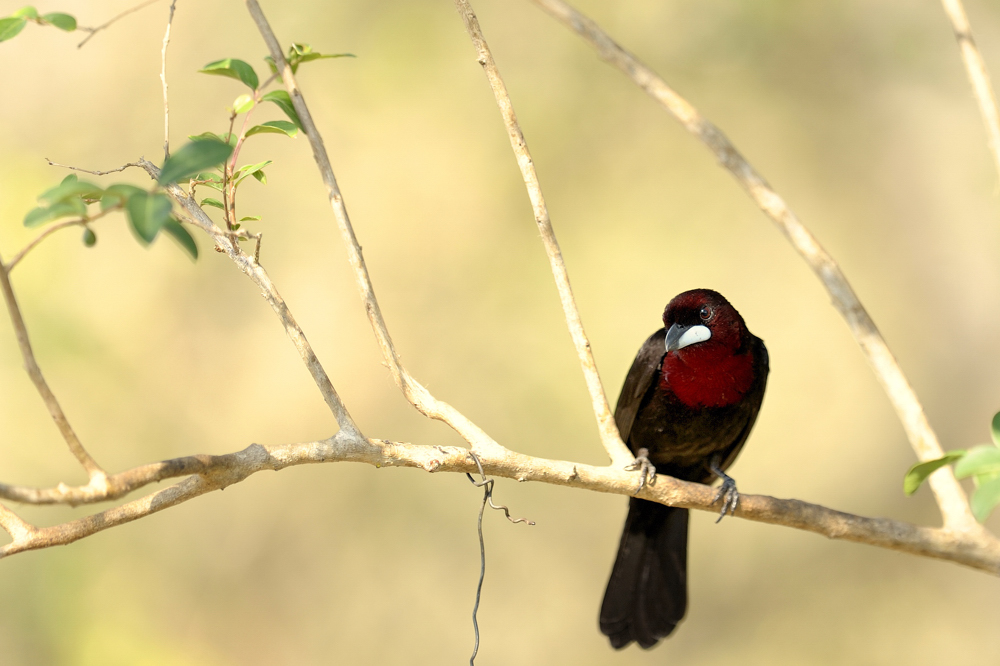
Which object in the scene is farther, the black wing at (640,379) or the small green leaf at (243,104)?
the black wing at (640,379)

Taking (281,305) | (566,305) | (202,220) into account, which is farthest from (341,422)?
(566,305)

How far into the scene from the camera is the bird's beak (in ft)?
7.41

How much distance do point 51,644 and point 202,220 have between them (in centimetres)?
365

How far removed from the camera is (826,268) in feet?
5.45

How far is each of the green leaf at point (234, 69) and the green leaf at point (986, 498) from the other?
1.42 meters

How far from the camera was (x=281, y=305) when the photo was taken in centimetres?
143

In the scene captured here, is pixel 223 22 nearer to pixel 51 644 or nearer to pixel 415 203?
pixel 415 203

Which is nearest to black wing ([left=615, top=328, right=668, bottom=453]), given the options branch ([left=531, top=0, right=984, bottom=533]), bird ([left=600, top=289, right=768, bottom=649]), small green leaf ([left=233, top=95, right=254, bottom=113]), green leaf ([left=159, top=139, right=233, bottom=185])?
bird ([left=600, top=289, right=768, bottom=649])

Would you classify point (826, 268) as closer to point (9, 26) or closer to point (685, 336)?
point (685, 336)

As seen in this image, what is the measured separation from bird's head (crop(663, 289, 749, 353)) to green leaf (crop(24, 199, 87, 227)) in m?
1.68

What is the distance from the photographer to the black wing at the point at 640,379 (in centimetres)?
240

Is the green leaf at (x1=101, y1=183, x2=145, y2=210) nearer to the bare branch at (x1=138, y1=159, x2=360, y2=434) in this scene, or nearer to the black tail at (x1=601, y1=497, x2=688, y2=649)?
the bare branch at (x1=138, y1=159, x2=360, y2=434)

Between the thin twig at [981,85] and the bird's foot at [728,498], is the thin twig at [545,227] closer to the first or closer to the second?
the bird's foot at [728,498]

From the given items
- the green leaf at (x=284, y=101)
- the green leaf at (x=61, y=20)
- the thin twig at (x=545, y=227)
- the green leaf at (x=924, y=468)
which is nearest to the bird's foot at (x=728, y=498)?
the thin twig at (x=545, y=227)
